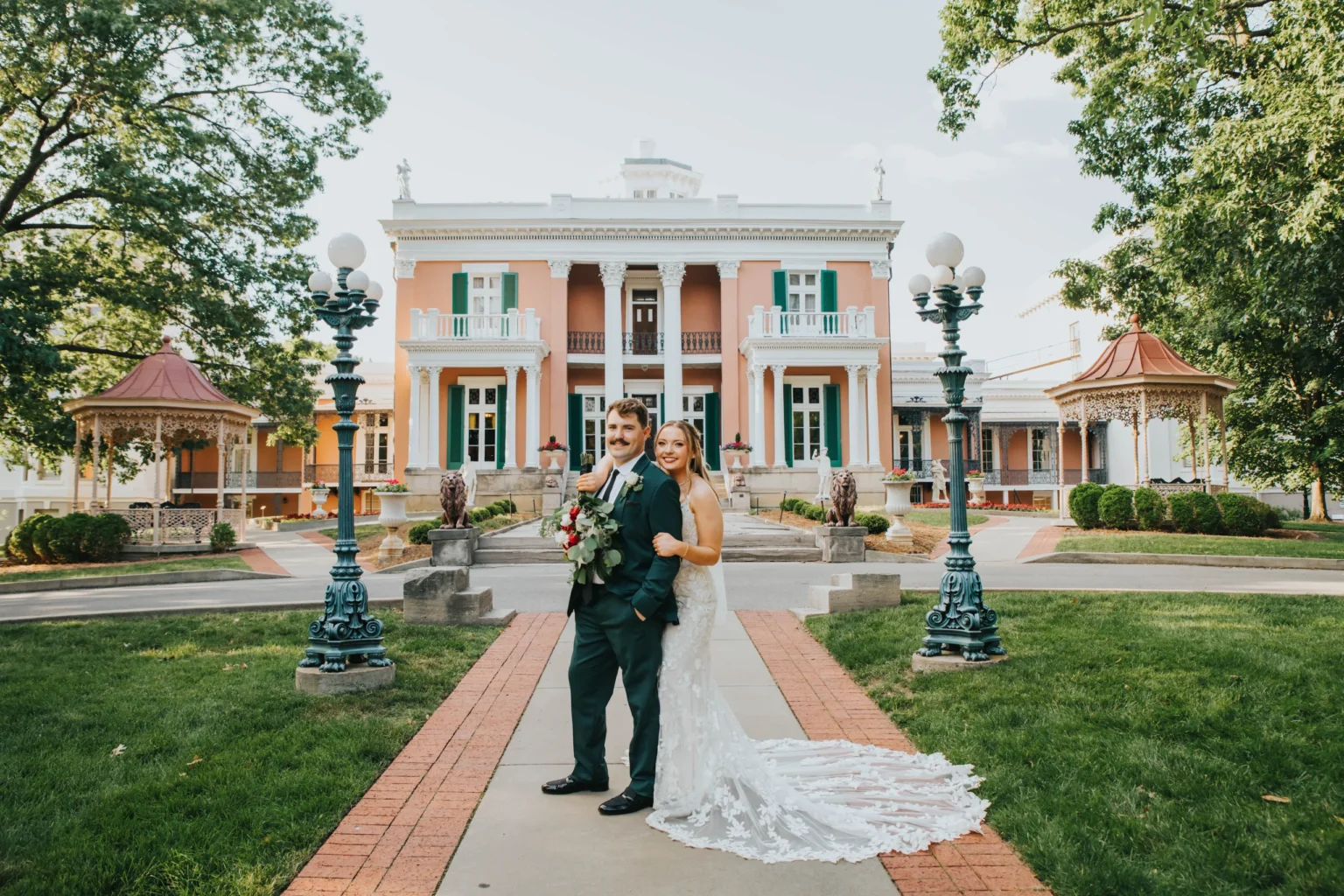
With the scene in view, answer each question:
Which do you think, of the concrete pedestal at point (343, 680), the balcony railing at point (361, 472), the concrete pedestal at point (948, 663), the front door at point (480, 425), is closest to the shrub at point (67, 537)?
the front door at point (480, 425)

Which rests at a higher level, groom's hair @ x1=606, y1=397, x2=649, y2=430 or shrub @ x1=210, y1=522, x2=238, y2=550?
groom's hair @ x1=606, y1=397, x2=649, y2=430

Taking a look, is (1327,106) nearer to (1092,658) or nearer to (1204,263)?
(1204,263)

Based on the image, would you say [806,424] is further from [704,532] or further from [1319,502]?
[704,532]

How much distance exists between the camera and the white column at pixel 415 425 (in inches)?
1075

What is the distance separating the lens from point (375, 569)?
48.6 ft

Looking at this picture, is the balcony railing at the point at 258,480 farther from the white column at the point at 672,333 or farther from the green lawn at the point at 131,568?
the green lawn at the point at 131,568

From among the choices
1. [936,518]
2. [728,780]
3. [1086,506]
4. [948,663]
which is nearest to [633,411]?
[728,780]

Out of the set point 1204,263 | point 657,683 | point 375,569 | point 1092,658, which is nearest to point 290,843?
point 657,683

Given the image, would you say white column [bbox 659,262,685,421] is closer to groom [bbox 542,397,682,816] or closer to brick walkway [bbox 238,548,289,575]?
brick walkway [bbox 238,548,289,575]

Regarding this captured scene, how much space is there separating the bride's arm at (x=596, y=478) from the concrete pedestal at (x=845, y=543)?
1102cm

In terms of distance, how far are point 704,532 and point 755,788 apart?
1229mm

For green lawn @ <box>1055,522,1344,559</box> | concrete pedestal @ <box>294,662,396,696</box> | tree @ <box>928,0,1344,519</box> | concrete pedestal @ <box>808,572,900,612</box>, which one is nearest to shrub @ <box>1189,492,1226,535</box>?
green lawn @ <box>1055,522,1344,559</box>

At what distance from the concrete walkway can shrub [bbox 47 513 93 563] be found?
16148mm

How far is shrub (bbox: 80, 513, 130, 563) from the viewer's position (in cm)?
1712
